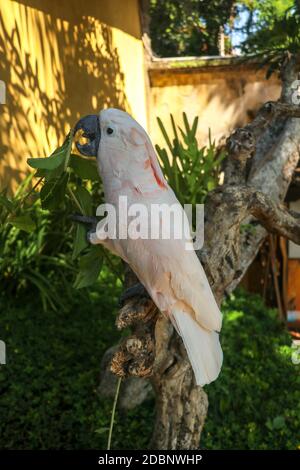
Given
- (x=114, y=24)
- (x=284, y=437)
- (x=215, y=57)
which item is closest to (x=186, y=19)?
(x=215, y=57)

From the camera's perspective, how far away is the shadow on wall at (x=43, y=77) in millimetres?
2436

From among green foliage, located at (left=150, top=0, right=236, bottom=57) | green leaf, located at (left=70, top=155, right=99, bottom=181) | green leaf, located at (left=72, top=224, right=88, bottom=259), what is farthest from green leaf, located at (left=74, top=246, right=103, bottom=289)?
green foliage, located at (left=150, top=0, right=236, bottom=57)

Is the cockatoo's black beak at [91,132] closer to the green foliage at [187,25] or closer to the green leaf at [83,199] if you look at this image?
the green leaf at [83,199]

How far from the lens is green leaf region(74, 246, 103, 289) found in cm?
128

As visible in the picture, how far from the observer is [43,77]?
2746 mm

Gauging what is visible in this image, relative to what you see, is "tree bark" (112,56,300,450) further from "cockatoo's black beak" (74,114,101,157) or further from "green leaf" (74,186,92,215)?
"cockatoo's black beak" (74,114,101,157)

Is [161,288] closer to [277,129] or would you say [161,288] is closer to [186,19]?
[277,129]

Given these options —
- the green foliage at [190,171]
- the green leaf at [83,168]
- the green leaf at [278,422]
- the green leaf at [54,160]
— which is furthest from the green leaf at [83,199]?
the green leaf at [278,422]

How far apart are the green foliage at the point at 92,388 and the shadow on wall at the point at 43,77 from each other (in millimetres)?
806

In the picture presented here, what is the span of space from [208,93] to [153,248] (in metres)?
3.73

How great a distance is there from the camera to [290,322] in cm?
383

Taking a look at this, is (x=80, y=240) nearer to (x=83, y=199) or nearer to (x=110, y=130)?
(x=83, y=199)
